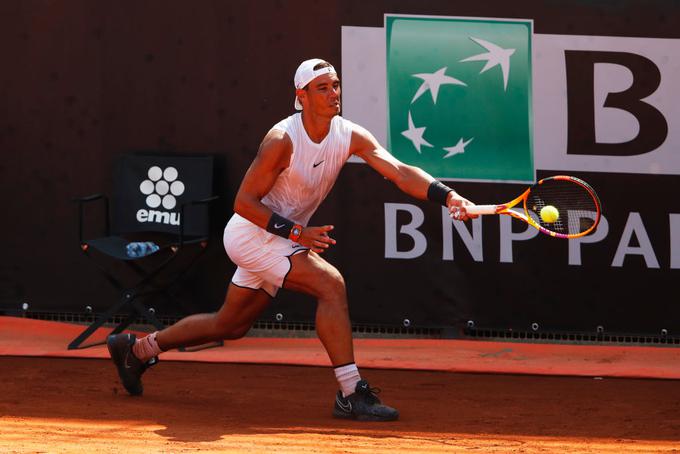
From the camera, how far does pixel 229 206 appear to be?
709 centimetres

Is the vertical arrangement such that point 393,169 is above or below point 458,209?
above

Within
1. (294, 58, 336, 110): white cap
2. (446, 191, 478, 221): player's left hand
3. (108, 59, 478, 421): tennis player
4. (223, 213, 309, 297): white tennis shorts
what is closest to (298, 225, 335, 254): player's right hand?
(108, 59, 478, 421): tennis player

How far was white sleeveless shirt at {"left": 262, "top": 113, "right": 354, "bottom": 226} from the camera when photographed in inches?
201

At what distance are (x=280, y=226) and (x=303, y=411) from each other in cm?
86

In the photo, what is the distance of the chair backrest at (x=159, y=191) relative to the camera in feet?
22.8

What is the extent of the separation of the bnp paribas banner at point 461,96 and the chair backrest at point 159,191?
1.09 meters

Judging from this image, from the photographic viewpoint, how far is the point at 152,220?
7.00 metres

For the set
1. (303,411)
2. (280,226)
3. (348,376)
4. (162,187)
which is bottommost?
(303,411)

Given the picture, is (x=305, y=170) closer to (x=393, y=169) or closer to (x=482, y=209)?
(x=393, y=169)

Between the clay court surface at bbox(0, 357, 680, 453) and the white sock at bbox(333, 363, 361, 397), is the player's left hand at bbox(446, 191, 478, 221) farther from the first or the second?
the clay court surface at bbox(0, 357, 680, 453)

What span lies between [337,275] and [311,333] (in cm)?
223

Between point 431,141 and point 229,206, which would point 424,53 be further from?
point 229,206

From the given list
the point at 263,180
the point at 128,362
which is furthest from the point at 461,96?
the point at 128,362

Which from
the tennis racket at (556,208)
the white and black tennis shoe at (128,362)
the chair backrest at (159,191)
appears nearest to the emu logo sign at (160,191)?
the chair backrest at (159,191)
